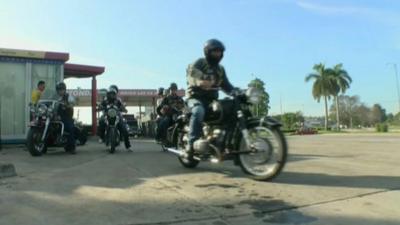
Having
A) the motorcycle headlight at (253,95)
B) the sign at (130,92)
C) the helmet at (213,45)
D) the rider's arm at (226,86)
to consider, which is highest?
the sign at (130,92)

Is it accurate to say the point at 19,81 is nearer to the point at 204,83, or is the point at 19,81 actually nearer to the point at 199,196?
the point at 204,83

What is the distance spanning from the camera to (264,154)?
5.70 meters

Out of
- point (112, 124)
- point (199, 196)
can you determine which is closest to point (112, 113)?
point (112, 124)

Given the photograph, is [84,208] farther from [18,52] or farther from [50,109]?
[18,52]

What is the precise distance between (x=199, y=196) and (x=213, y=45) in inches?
88.0

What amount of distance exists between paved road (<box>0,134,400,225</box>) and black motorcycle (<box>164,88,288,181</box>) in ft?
0.75

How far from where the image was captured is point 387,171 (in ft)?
21.5

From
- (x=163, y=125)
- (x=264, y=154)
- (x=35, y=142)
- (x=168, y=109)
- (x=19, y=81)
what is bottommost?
(x=264, y=154)

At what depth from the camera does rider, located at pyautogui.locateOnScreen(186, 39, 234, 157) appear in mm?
6402

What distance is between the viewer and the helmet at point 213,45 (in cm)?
640

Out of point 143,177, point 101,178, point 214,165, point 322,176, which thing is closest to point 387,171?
point 322,176

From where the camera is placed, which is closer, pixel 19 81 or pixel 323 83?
pixel 19 81

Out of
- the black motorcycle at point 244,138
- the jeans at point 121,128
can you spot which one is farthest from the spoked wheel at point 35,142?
the black motorcycle at point 244,138

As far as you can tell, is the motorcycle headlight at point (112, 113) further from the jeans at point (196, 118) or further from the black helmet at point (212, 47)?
the black helmet at point (212, 47)
